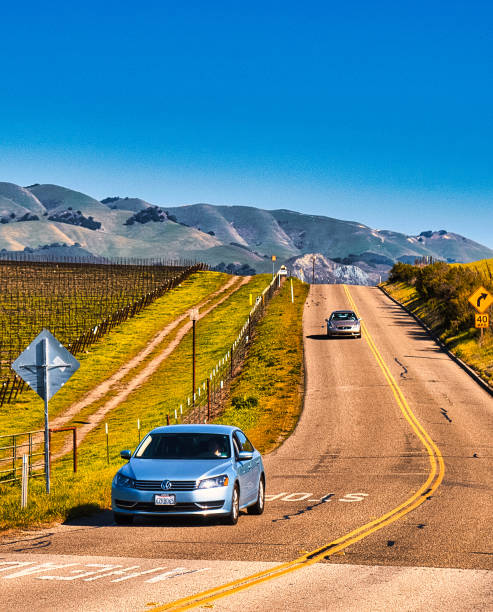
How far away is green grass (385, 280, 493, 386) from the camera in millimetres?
47241

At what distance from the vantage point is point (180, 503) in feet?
46.1

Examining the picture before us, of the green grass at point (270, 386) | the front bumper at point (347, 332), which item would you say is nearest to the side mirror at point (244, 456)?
the green grass at point (270, 386)

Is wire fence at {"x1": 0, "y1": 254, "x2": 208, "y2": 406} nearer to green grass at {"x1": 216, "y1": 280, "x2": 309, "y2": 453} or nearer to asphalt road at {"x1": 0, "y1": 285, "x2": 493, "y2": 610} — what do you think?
green grass at {"x1": 216, "y1": 280, "x2": 309, "y2": 453}

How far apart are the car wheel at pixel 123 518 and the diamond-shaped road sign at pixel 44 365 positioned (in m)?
3.42

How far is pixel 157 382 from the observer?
56.6 meters

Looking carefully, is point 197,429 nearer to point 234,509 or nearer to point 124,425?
point 234,509

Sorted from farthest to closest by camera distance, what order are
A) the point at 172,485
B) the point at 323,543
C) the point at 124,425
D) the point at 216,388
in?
the point at 216,388 < the point at 124,425 < the point at 172,485 < the point at 323,543

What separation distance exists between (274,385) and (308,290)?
5560 centimetres

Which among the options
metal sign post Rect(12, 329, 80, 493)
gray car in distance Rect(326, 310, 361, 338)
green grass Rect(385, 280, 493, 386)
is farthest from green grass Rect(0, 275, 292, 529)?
green grass Rect(385, 280, 493, 386)

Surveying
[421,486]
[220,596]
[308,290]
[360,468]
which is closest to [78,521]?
[220,596]

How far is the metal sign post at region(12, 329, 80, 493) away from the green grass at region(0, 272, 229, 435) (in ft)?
87.6

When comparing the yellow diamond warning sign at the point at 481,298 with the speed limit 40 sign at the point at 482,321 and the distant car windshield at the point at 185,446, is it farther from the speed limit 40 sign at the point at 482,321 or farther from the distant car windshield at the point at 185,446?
the distant car windshield at the point at 185,446

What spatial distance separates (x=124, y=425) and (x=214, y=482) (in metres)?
29.2

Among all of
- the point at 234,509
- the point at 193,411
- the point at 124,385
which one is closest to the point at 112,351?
the point at 124,385
